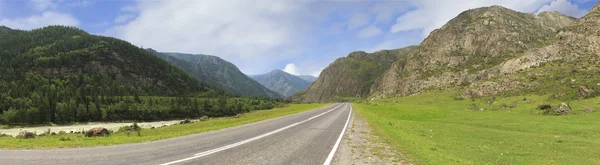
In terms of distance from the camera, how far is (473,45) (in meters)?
162

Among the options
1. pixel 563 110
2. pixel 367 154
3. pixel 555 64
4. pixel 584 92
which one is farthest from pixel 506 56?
pixel 367 154

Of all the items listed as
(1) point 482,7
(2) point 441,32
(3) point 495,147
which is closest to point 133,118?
(3) point 495,147

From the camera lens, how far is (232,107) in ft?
598

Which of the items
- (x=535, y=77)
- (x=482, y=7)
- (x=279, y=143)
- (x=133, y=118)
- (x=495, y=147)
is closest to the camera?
(x=279, y=143)

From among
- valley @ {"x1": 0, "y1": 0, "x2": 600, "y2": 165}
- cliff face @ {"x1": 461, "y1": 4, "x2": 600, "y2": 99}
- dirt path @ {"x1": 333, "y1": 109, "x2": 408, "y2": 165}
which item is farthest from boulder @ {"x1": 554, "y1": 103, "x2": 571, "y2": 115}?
dirt path @ {"x1": 333, "y1": 109, "x2": 408, "y2": 165}

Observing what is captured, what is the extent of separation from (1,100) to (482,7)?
269880 mm

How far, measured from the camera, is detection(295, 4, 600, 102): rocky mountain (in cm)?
8138

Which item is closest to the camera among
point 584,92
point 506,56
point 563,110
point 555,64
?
point 563,110

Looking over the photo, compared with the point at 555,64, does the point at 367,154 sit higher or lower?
lower

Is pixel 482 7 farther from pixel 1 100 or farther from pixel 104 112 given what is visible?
pixel 1 100

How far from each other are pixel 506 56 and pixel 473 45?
2465 centimetres

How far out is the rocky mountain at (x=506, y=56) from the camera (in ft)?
267

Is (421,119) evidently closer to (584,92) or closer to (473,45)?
(584,92)

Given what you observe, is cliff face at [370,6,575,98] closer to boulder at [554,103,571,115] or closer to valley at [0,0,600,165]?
valley at [0,0,600,165]
